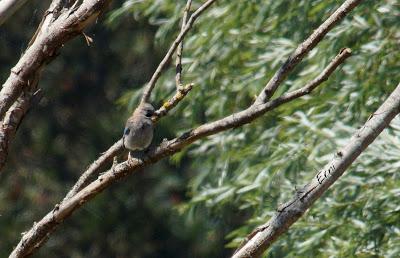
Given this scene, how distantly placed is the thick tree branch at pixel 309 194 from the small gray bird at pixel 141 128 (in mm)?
708

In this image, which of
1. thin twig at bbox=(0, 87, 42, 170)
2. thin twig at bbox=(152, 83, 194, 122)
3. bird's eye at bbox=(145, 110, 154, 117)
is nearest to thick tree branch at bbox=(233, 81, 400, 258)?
thin twig at bbox=(152, 83, 194, 122)

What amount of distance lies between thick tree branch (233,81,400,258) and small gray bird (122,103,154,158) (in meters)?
0.71

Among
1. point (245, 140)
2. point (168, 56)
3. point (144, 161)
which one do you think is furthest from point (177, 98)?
point (245, 140)

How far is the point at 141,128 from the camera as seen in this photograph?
3.52 m

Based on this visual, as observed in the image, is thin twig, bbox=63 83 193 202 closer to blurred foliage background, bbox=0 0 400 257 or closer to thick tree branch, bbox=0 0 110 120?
thick tree branch, bbox=0 0 110 120

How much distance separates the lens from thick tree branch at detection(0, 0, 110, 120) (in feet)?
9.15

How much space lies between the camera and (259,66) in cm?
810

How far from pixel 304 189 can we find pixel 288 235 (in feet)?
15.2

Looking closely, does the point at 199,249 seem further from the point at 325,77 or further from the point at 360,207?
the point at 325,77

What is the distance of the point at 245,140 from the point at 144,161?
20.5 ft

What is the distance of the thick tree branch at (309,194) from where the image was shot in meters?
2.64

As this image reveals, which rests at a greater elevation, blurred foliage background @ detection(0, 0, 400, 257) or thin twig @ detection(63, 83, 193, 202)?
thin twig @ detection(63, 83, 193, 202)

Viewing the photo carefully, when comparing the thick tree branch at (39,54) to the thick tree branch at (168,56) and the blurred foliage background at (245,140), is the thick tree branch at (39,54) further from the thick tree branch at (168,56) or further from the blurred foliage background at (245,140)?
the blurred foliage background at (245,140)

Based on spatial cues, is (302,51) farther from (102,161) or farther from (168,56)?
(102,161)
